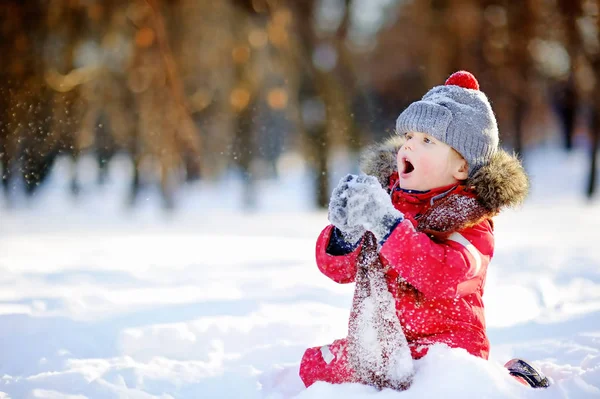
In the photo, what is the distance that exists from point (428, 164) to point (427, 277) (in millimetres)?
384

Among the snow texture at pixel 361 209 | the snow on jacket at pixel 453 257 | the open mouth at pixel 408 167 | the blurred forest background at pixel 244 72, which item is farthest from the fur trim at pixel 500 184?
the blurred forest background at pixel 244 72

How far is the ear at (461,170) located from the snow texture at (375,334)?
13.9 inches

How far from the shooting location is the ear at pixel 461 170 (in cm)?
180

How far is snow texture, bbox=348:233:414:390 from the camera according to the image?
163 cm

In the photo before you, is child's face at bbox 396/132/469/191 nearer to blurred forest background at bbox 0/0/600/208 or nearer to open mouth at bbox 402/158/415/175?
open mouth at bbox 402/158/415/175

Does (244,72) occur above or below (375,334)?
above

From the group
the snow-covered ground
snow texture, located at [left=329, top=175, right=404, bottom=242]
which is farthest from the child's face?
the snow-covered ground

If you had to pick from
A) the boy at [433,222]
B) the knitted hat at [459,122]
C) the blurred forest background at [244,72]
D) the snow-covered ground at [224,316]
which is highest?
the blurred forest background at [244,72]

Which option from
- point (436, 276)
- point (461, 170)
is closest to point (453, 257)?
point (436, 276)

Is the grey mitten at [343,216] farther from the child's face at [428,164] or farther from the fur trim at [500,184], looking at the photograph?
the fur trim at [500,184]

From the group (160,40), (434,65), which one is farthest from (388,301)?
(434,65)

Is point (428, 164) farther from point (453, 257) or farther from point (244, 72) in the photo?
point (244, 72)

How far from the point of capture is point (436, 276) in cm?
155

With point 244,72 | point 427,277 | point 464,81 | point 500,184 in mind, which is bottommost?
point 427,277
